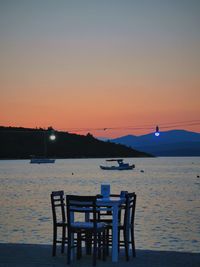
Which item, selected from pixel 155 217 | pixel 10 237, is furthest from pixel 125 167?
Result: pixel 10 237

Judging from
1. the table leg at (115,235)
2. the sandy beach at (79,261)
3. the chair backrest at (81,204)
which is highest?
the chair backrest at (81,204)

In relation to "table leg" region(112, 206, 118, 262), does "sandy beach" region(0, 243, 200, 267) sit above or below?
below

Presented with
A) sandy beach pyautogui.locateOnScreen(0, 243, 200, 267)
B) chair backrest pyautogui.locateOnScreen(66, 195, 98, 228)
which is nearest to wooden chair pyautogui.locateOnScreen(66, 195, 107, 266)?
chair backrest pyautogui.locateOnScreen(66, 195, 98, 228)

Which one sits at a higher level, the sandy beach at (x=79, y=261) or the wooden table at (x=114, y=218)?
the wooden table at (x=114, y=218)

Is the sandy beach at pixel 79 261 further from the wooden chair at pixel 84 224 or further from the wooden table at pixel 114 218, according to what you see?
the wooden chair at pixel 84 224

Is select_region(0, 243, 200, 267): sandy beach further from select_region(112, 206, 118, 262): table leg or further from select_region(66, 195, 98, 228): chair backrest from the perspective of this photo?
select_region(66, 195, 98, 228): chair backrest

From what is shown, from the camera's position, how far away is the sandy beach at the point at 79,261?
9.55 meters

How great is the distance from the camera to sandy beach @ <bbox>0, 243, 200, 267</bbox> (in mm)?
9547

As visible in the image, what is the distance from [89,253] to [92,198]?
1460 mm

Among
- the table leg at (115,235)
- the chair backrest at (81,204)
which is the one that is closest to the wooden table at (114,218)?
the table leg at (115,235)

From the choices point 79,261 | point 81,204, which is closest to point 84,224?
point 81,204

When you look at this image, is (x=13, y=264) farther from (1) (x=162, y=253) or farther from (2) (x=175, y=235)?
(2) (x=175, y=235)

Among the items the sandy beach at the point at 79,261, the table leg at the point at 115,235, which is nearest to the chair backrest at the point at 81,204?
the table leg at the point at 115,235

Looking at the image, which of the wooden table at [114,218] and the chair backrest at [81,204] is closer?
the chair backrest at [81,204]
